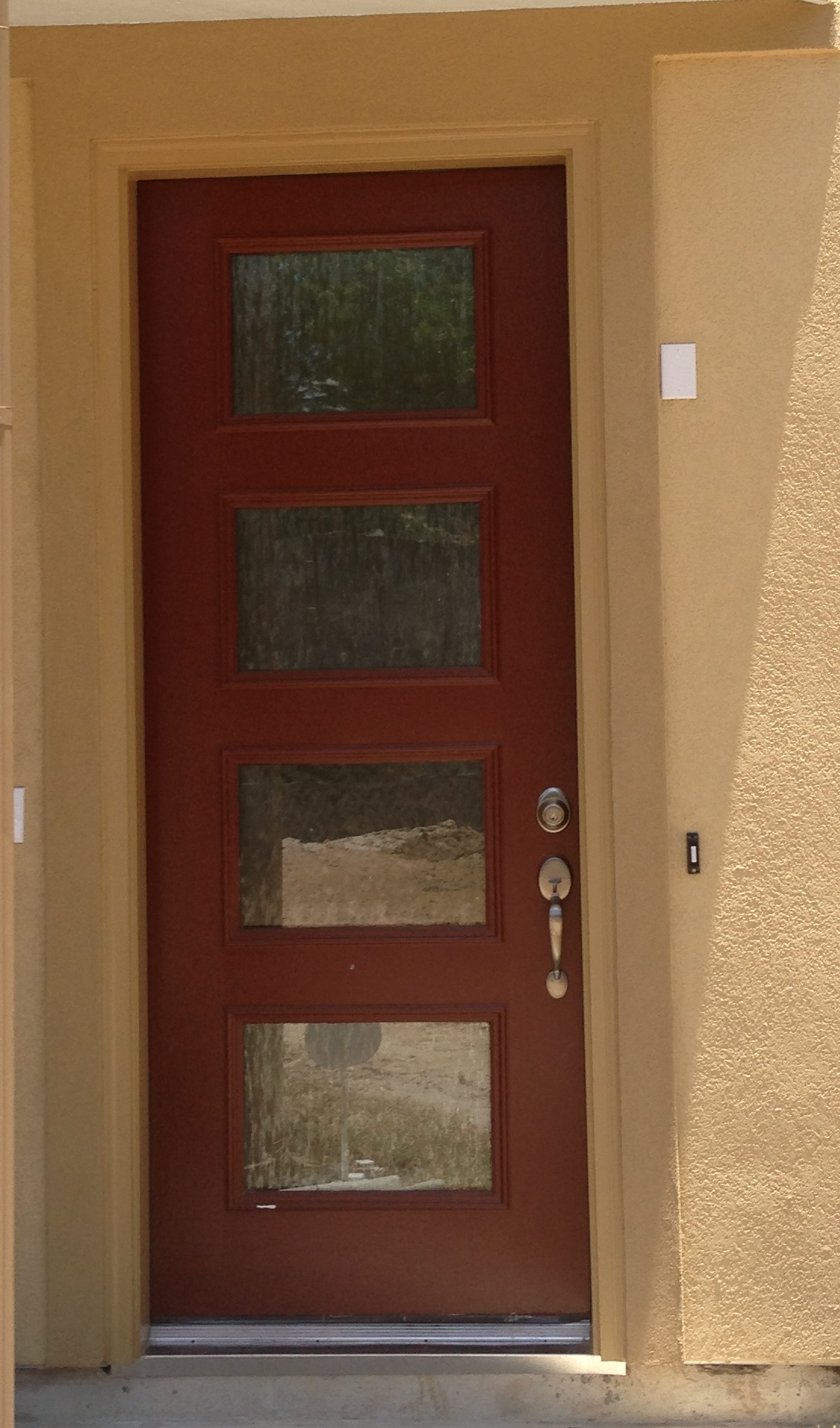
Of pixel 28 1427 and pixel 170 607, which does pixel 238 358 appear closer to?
pixel 170 607

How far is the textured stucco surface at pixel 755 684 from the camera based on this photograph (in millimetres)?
2986

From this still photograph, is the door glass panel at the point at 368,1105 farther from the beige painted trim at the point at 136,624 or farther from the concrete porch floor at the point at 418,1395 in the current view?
the concrete porch floor at the point at 418,1395

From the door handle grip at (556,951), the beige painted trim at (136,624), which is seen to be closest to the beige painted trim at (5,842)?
the beige painted trim at (136,624)

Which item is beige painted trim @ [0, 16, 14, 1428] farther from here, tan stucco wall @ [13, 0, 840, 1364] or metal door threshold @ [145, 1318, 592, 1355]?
metal door threshold @ [145, 1318, 592, 1355]

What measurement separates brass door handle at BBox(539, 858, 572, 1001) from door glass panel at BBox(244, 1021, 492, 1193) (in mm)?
213

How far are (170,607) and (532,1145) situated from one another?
1.48m

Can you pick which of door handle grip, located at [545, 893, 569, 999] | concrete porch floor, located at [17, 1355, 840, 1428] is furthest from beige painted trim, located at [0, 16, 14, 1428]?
door handle grip, located at [545, 893, 569, 999]

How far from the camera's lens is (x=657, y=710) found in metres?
2.99

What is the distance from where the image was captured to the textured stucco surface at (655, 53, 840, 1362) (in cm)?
299

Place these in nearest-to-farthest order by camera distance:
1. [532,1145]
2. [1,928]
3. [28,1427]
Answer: [1,928], [28,1427], [532,1145]

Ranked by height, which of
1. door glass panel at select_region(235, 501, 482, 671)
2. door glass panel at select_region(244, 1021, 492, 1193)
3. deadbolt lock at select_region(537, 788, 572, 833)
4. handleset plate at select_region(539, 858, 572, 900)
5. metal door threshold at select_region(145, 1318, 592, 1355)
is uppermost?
door glass panel at select_region(235, 501, 482, 671)

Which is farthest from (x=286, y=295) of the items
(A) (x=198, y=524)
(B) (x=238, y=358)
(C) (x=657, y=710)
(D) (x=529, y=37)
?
(C) (x=657, y=710)

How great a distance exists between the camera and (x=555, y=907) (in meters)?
3.12

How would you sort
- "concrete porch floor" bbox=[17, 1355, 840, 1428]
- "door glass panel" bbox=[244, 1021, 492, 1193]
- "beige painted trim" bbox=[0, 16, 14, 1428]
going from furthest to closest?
"door glass panel" bbox=[244, 1021, 492, 1193], "concrete porch floor" bbox=[17, 1355, 840, 1428], "beige painted trim" bbox=[0, 16, 14, 1428]
